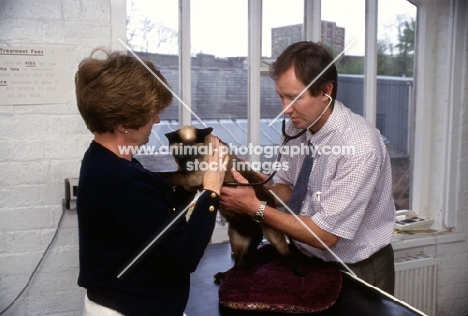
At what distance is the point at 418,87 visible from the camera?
8.59 ft

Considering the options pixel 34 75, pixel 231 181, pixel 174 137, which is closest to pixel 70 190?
pixel 34 75

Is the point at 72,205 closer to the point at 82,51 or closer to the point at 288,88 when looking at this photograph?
the point at 82,51

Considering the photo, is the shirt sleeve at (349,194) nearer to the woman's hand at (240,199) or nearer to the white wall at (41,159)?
the woman's hand at (240,199)

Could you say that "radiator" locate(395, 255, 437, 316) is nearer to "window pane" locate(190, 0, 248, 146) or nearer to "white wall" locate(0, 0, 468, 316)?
"window pane" locate(190, 0, 248, 146)

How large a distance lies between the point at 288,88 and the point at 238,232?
1.67ft

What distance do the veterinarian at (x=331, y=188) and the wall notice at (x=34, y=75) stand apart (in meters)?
0.82

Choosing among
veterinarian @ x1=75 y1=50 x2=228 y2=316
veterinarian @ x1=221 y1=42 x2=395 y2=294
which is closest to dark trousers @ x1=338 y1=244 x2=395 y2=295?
veterinarian @ x1=221 y1=42 x2=395 y2=294

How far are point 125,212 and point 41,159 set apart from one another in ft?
3.25

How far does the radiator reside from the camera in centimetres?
247

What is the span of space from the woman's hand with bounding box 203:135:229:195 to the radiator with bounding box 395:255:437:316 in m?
1.50

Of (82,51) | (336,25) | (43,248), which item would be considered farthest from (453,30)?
(43,248)

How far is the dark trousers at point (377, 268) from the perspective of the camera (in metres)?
1.55

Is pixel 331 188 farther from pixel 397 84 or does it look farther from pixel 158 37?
pixel 397 84

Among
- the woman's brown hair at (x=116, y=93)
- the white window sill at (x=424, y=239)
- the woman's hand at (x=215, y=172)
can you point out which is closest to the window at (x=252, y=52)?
the white window sill at (x=424, y=239)
